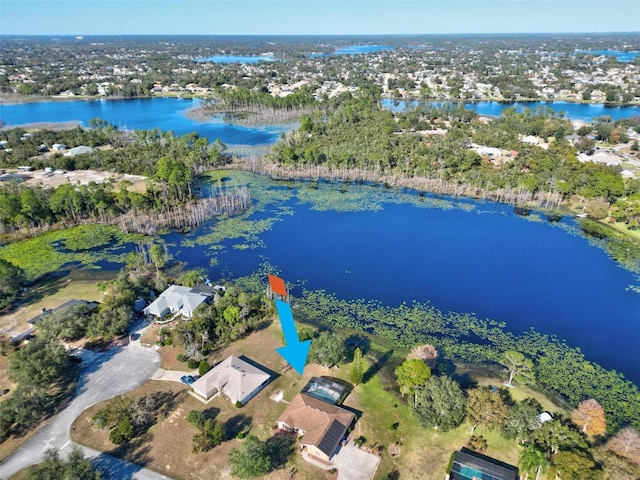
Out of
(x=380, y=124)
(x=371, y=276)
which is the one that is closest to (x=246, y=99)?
(x=380, y=124)

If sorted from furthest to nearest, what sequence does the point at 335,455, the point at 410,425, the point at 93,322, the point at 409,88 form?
the point at 409,88 < the point at 93,322 < the point at 410,425 < the point at 335,455

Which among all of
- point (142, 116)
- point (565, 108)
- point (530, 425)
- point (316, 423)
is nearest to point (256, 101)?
point (142, 116)

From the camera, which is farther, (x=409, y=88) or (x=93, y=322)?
(x=409, y=88)

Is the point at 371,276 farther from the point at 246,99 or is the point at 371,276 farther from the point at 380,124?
the point at 246,99

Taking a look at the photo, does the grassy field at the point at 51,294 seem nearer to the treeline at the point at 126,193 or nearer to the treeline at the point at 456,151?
the treeline at the point at 126,193

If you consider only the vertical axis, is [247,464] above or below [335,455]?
above

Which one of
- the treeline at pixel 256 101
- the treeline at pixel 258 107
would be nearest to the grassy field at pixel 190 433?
the treeline at pixel 258 107

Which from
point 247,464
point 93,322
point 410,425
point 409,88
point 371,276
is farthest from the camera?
point 409,88
